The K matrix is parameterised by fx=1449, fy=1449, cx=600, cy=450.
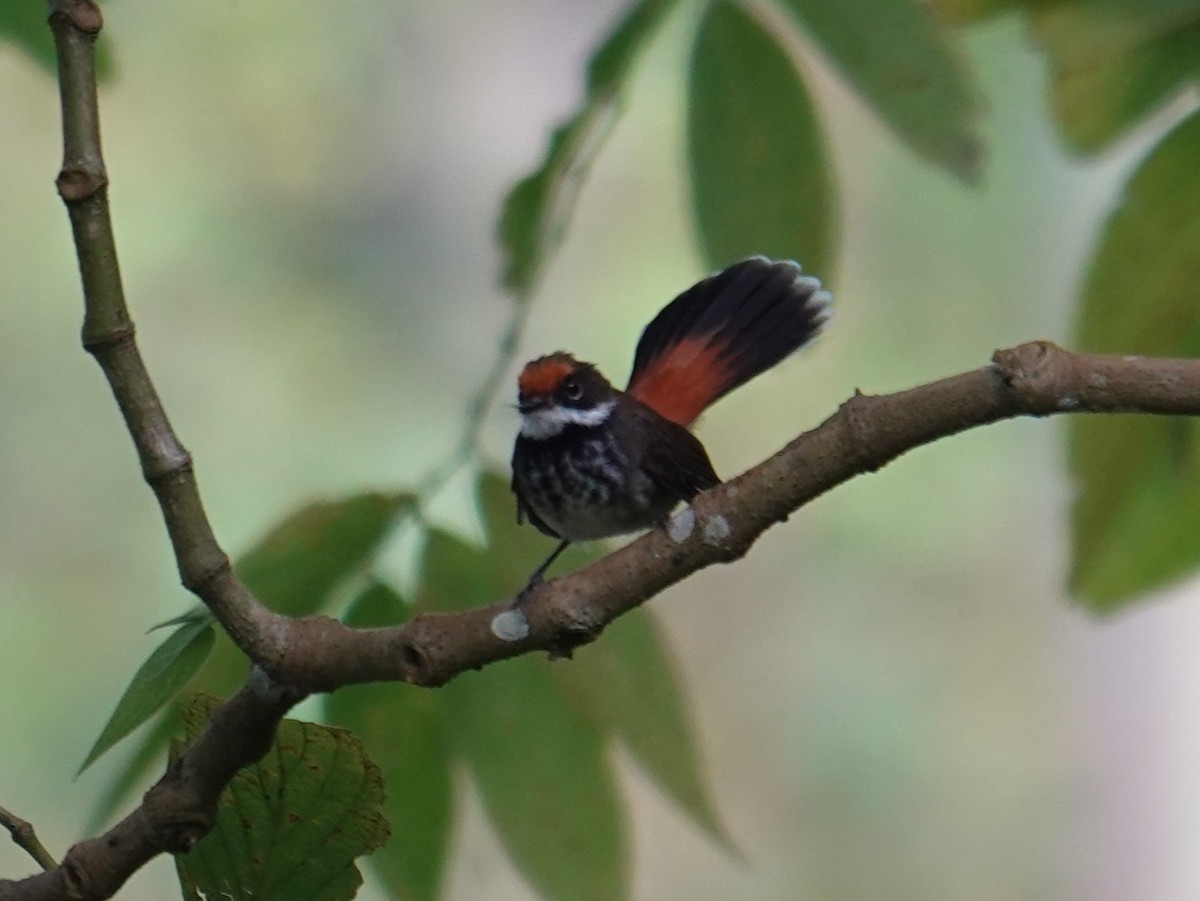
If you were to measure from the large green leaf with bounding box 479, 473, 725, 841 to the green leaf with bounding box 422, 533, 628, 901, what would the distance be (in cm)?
1

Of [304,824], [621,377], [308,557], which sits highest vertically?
[621,377]

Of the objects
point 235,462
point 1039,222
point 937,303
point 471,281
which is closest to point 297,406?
point 235,462

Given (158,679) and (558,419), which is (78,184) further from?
(558,419)

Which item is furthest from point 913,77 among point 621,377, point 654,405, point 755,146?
point 621,377

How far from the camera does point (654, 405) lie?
711mm

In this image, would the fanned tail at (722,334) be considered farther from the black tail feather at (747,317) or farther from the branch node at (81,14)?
the branch node at (81,14)

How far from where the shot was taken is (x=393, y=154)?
4.76ft

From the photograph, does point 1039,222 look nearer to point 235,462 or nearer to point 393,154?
point 393,154

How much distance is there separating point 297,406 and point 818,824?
642 millimetres

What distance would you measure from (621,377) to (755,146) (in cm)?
67

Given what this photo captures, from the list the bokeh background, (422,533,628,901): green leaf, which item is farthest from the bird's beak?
the bokeh background

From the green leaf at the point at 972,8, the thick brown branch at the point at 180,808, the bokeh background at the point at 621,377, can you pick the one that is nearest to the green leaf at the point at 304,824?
the thick brown branch at the point at 180,808

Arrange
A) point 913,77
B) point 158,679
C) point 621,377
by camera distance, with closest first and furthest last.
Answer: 1. point 158,679
2. point 913,77
3. point 621,377

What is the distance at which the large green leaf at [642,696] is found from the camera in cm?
62
